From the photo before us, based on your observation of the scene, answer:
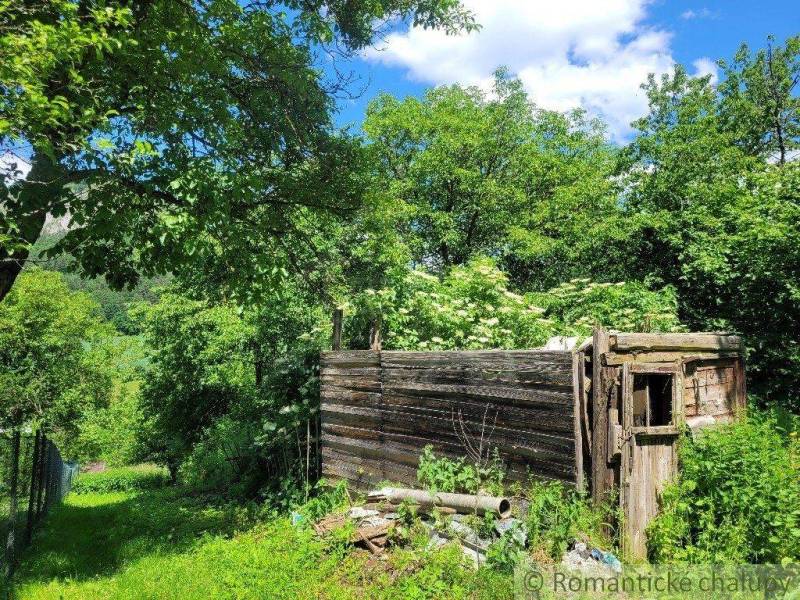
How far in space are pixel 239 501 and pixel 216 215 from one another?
21.2 feet

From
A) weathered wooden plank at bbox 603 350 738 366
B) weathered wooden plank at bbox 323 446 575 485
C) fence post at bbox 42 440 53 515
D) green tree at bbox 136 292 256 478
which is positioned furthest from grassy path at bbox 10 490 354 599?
green tree at bbox 136 292 256 478

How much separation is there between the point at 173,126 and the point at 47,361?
2517 cm

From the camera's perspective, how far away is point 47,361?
26.7 meters

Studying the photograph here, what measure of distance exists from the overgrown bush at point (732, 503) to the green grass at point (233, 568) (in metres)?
1.99

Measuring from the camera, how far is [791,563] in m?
4.62

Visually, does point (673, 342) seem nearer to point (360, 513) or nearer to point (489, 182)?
point (360, 513)

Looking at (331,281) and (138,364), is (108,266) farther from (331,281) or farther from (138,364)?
(138,364)

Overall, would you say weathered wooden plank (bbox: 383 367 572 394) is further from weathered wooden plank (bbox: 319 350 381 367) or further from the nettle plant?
the nettle plant

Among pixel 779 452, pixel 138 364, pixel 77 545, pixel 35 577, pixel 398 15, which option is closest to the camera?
pixel 779 452

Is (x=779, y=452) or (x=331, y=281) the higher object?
(x=331, y=281)

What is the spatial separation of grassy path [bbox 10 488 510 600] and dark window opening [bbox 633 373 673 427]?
2.63 metres

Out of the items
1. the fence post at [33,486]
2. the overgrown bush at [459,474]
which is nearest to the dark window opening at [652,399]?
the overgrown bush at [459,474]

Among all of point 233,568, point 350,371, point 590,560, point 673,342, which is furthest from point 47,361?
point 673,342

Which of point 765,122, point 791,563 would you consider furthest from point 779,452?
point 765,122
